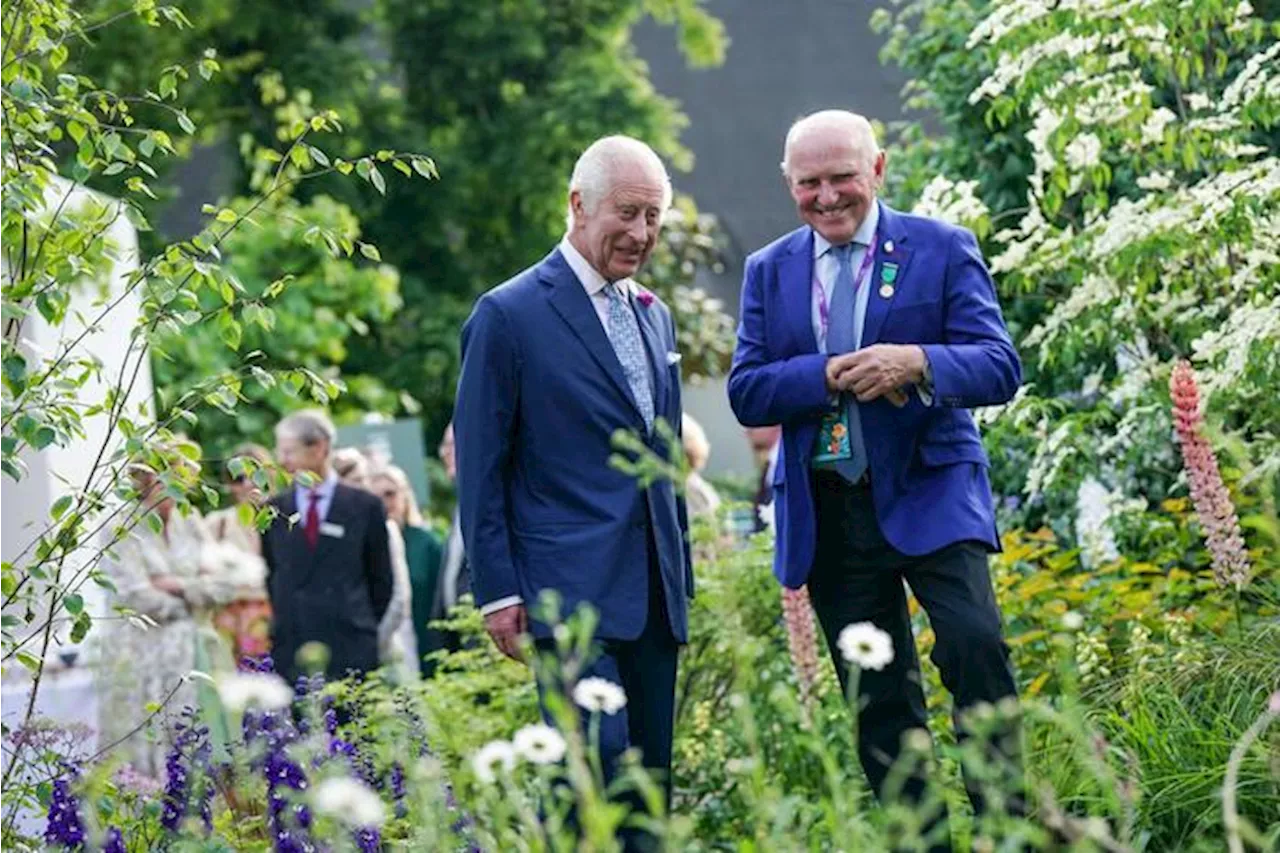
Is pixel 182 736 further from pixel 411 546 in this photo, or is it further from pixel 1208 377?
pixel 411 546

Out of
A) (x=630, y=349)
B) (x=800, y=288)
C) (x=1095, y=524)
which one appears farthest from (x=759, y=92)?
(x=630, y=349)

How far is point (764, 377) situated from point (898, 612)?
0.66m

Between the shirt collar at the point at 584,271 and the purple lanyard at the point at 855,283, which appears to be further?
the purple lanyard at the point at 855,283

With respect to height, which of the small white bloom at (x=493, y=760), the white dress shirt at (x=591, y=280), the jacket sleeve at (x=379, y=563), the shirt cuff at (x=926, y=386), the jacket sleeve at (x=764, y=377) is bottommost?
the small white bloom at (x=493, y=760)

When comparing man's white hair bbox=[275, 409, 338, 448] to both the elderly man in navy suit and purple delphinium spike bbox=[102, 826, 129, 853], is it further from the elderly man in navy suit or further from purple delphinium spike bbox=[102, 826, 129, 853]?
purple delphinium spike bbox=[102, 826, 129, 853]

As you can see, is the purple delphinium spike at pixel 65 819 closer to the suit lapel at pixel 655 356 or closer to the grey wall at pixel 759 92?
the suit lapel at pixel 655 356

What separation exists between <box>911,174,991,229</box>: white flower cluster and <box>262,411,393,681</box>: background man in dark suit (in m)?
3.39

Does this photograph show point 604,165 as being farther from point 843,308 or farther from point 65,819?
point 65,819

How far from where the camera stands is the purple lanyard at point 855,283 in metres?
6.79

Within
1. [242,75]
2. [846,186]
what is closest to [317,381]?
[846,186]

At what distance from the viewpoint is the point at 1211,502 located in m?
7.45

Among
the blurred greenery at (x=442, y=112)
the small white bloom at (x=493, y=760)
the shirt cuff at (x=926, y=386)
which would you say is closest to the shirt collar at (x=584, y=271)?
the shirt cuff at (x=926, y=386)

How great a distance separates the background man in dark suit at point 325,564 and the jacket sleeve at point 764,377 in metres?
5.30

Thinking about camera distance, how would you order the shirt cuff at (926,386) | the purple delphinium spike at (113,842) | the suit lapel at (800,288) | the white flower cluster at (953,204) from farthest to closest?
1. the white flower cluster at (953,204)
2. the suit lapel at (800,288)
3. the shirt cuff at (926,386)
4. the purple delphinium spike at (113,842)
